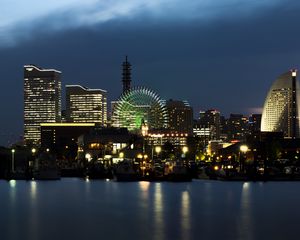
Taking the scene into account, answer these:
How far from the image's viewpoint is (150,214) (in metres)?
59.4

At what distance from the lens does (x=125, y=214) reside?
197 feet

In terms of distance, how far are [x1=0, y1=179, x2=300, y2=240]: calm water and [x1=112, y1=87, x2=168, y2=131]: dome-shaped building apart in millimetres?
78934

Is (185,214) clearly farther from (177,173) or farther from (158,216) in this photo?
(177,173)

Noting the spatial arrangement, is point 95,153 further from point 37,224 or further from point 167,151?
point 37,224

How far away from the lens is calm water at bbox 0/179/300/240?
4709 centimetres

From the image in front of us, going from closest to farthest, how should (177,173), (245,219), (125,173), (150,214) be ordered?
(245,219) → (150,214) → (177,173) → (125,173)

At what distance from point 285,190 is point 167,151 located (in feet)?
304

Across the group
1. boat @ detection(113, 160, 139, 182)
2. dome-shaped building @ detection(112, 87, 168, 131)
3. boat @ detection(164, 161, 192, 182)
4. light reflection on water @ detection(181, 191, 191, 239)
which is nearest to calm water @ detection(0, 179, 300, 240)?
light reflection on water @ detection(181, 191, 191, 239)

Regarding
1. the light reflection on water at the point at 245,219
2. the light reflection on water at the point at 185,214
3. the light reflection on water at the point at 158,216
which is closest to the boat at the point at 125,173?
the light reflection on water at the point at 158,216

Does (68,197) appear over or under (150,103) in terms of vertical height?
under

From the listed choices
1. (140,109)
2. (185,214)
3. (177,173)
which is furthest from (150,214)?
(140,109)

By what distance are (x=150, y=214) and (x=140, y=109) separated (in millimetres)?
110158

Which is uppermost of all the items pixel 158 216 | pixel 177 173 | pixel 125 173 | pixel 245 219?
pixel 125 173

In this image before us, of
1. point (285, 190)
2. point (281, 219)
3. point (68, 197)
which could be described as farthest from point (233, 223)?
point (285, 190)
